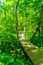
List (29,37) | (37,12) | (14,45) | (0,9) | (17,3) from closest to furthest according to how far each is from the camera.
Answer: (17,3) < (0,9) < (14,45) < (37,12) < (29,37)

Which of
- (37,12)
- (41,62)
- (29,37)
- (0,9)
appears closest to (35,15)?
(37,12)

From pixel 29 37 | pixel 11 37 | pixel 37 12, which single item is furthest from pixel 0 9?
pixel 29 37

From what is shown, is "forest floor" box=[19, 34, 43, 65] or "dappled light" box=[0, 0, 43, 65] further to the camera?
"dappled light" box=[0, 0, 43, 65]

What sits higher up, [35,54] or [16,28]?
[16,28]

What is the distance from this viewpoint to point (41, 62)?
8.27m

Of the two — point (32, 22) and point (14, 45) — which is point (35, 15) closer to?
point (32, 22)

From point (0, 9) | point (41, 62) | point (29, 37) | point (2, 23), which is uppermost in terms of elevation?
point (0, 9)

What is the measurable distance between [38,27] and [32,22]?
3.00ft

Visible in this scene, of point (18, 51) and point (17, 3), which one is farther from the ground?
point (17, 3)

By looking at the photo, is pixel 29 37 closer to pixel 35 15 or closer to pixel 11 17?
pixel 35 15

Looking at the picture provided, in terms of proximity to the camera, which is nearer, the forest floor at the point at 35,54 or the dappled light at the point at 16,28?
the forest floor at the point at 35,54

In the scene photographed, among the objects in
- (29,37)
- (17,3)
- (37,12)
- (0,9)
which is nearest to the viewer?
(17,3)

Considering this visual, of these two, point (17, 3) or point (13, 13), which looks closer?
point (17, 3)

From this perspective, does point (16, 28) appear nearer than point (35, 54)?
No
